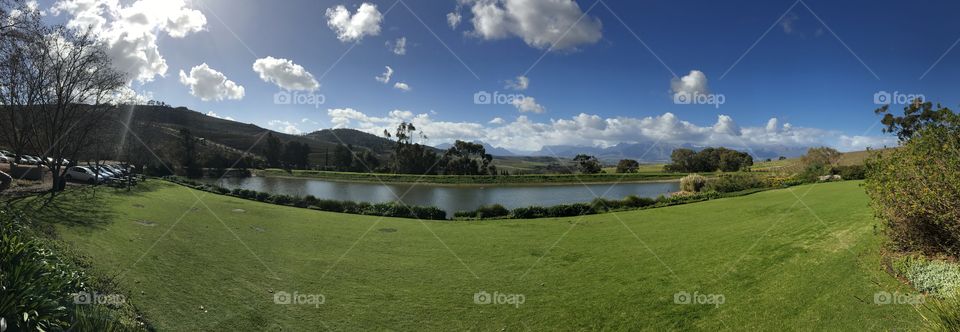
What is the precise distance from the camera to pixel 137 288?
329 inches

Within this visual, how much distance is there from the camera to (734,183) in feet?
134

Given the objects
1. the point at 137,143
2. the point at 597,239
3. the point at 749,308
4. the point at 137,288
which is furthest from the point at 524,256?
the point at 137,143

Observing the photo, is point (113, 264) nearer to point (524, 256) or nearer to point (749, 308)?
point (524, 256)

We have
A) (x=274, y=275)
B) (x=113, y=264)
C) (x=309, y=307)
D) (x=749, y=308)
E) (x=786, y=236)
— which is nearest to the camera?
(x=749, y=308)

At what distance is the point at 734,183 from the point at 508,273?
126 feet

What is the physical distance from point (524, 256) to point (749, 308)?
7471 mm

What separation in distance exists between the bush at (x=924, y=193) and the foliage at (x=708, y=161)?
314 feet

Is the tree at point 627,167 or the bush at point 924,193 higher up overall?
the tree at point 627,167

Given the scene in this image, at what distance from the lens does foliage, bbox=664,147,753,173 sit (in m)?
94.9

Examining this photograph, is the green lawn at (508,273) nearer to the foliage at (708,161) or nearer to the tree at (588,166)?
the tree at (588,166)

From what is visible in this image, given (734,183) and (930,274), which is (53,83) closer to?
(930,274)

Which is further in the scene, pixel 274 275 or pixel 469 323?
pixel 274 275

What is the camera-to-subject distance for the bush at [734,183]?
1583 inches

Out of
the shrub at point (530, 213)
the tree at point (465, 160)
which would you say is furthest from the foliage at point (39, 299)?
the tree at point (465, 160)
